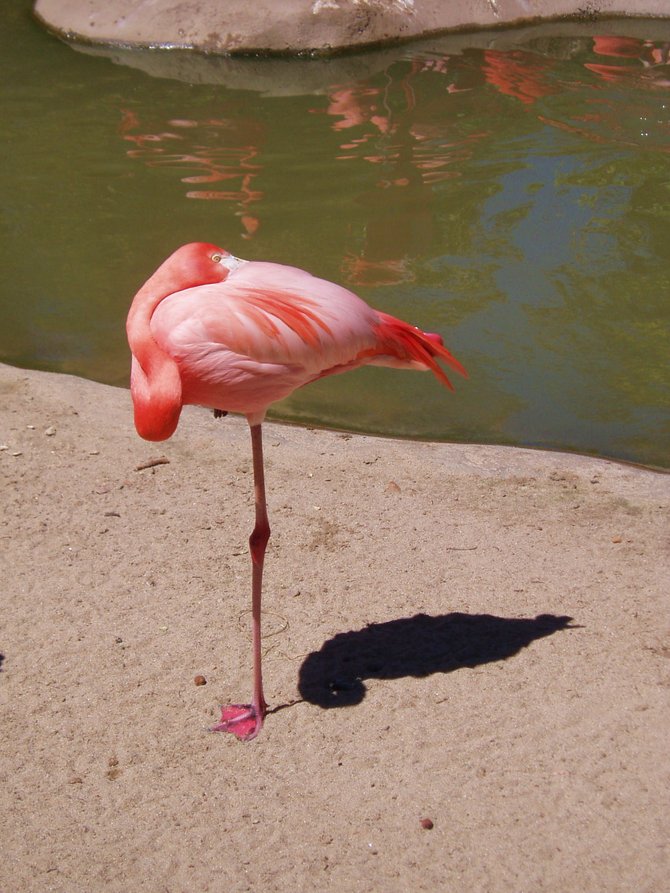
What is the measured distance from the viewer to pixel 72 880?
2.64 m

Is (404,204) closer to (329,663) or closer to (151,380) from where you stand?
(329,663)

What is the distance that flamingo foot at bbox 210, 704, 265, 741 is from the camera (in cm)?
316

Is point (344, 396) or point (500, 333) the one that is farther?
point (500, 333)

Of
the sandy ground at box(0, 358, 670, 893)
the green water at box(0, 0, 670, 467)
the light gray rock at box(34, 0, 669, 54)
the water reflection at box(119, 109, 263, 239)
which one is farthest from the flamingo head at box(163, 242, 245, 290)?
the light gray rock at box(34, 0, 669, 54)

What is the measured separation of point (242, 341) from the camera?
9.53 feet

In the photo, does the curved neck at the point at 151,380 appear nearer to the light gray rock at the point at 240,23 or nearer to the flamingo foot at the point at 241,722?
the flamingo foot at the point at 241,722

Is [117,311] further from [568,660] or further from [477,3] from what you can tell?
[477,3]

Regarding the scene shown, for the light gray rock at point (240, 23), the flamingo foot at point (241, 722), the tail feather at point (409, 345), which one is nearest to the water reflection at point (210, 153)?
the light gray rock at point (240, 23)

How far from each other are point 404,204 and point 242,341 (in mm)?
4572

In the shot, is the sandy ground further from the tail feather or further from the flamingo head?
the flamingo head

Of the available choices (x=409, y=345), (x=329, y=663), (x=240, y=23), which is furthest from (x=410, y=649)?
(x=240, y=23)

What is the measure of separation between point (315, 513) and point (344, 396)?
43.8 inches

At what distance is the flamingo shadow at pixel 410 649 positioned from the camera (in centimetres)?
340

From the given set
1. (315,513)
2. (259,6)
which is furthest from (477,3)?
(315,513)
